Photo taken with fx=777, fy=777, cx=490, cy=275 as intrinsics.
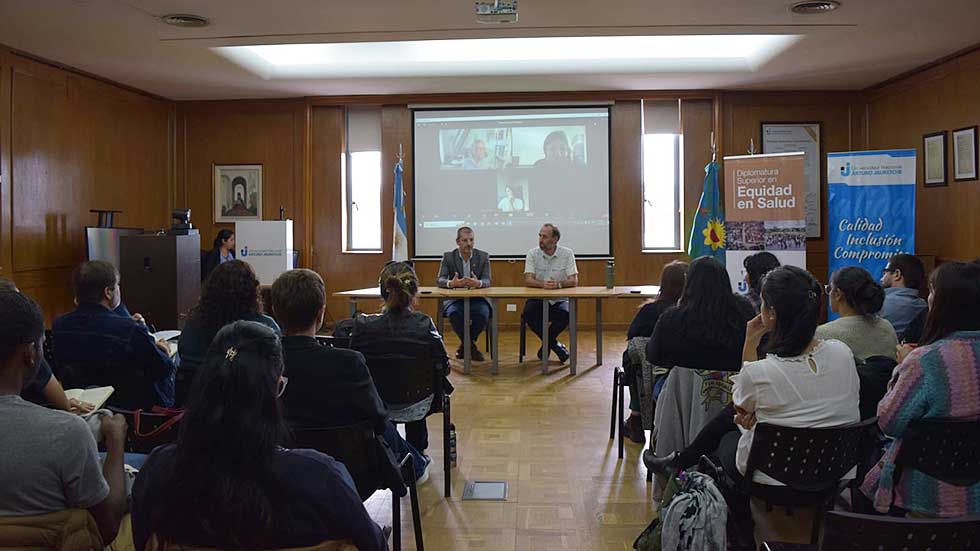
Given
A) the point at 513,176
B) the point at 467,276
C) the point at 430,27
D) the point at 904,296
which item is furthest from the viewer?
the point at 513,176

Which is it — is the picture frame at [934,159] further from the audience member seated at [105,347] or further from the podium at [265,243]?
the audience member seated at [105,347]

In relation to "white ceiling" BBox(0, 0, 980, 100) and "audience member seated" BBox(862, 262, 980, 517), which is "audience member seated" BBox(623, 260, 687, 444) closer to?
"audience member seated" BBox(862, 262, 980, 517)

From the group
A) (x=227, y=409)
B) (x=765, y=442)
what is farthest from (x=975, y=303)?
(x=227, y=409)

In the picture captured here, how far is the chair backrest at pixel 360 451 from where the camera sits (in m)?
2.42

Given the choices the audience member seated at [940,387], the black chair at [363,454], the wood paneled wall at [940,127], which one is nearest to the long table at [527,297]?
the wood paneled wall at [940,127]

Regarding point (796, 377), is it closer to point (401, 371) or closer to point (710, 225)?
point (401, 371)

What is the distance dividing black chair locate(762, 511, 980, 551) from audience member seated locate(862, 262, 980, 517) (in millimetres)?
713

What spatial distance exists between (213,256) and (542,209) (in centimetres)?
377

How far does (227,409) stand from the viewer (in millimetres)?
1407

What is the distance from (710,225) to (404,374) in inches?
243

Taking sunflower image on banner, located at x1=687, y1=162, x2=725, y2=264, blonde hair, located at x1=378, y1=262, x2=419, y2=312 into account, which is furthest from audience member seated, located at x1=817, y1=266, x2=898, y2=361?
sunflower image on banner, located at x1=687, y1=162, x2=725, y2=264

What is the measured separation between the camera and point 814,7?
577 cm

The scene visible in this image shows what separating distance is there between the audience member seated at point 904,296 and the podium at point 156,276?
605 centimetres

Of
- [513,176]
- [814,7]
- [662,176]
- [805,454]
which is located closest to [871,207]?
[662,176]
